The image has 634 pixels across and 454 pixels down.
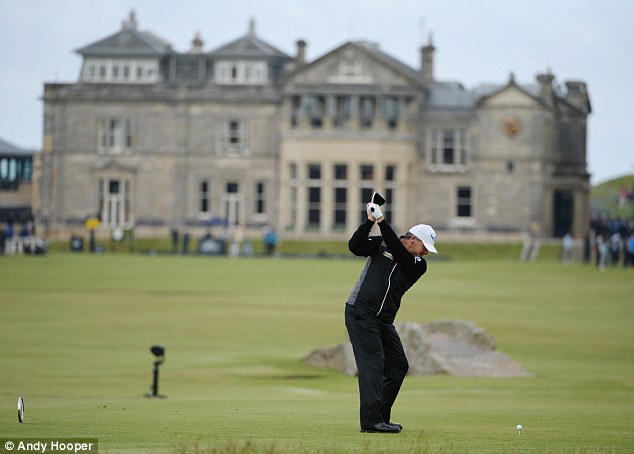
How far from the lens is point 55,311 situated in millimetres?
42156

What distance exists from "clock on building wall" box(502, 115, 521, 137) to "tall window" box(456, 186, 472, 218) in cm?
403

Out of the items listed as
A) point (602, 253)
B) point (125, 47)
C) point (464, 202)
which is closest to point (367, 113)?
point (464, 202)

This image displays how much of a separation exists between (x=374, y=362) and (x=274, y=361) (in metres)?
15.0

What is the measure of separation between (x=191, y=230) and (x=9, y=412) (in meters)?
77.7

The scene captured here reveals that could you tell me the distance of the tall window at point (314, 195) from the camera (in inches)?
3799

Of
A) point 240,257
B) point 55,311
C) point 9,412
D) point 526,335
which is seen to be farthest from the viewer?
point 240,257

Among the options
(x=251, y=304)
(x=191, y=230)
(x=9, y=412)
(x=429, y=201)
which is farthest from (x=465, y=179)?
(x=9, y=412)

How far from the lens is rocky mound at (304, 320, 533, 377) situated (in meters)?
28.5

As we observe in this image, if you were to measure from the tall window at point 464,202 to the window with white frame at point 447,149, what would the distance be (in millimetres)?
1265

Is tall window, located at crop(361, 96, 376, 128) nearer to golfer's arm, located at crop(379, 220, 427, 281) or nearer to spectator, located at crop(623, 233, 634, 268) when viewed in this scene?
spectator, located at crop(623, 233, 634, 268)

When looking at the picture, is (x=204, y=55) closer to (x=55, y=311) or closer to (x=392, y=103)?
(x=392, y=103)

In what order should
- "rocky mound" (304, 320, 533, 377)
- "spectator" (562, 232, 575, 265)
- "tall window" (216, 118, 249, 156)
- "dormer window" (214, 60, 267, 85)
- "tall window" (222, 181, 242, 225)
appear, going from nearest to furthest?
"rocky mound" (304, 320, 533, 377)
"spectator" (562, 232, 575, 265)
"tall window" (222, 181, 242, 225)
"tall window" (216, 118, 249, 156)
"dormer window" (214, 60, 267, 85)

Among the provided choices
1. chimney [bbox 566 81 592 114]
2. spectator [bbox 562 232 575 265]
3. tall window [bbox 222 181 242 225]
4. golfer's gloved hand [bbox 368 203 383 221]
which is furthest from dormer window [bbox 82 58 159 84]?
golfer's gloved hand [bbox 368 203 383 221]

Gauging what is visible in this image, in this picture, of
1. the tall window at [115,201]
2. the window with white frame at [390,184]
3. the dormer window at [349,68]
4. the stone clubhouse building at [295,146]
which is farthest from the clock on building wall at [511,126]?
the tall window at [115,201]
